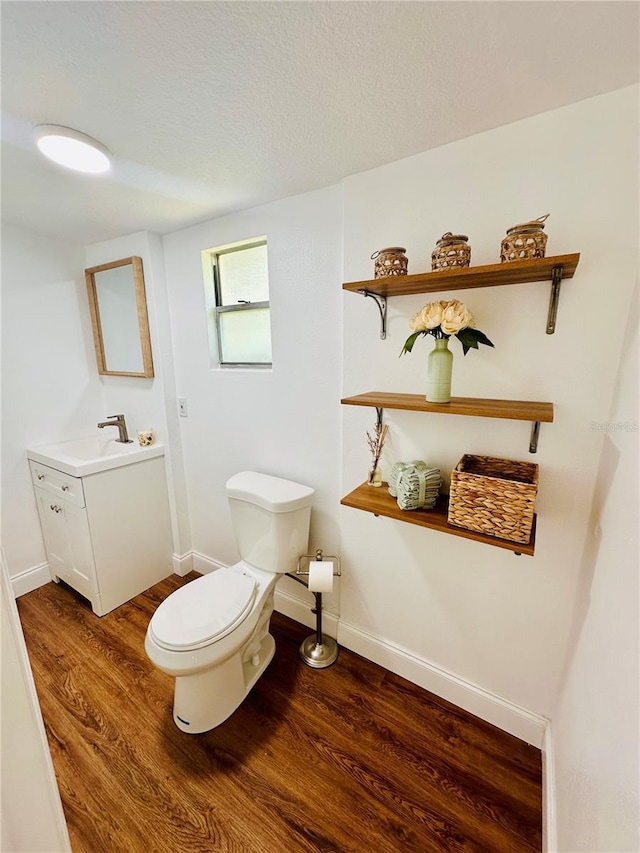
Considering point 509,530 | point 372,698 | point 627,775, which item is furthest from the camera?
point 372,698

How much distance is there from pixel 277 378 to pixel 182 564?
5.01ft

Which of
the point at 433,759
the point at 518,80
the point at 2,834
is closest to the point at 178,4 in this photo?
the point at 518,80

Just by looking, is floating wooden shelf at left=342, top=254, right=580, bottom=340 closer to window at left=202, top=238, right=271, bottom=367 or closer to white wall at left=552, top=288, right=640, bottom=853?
white wall at left=552, top=288, right=640, bottom=853

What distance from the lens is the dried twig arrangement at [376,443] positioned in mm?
1442

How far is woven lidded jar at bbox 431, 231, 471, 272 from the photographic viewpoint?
1.06 m

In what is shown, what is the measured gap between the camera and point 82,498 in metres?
1.87

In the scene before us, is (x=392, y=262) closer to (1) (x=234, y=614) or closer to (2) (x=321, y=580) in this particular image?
(2) (x=321, y=580)

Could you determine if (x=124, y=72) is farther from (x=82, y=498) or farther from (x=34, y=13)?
(x=82, y=498)

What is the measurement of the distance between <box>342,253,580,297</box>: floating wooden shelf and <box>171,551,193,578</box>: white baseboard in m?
2.09

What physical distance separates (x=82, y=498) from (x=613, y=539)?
2.26 meters

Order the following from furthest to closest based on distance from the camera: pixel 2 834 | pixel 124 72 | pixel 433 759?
pixel 433 759 → pixel 124 72 → pixel 2 834

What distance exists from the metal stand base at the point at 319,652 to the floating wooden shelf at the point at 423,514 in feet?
2.94

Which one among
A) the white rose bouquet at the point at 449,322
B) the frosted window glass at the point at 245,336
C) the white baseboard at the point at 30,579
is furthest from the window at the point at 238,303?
the white baseboard at the point at 30,579

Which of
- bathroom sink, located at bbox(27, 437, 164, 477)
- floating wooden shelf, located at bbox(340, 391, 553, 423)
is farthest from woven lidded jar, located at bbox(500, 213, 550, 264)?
bathroom sink, located at bbox(27, 437, 164, 477)
